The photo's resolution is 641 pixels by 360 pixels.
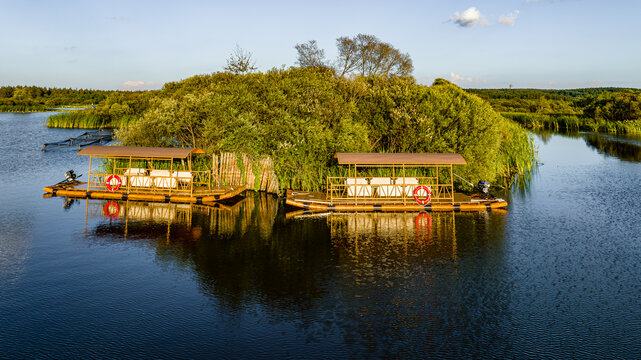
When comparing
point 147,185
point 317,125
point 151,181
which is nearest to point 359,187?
point 317,125

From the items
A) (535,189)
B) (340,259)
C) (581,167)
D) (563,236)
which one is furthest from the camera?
(581,167)

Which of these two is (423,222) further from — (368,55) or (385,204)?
(368,55)

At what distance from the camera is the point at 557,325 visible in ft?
53.0

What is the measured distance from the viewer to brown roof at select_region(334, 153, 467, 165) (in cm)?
3378

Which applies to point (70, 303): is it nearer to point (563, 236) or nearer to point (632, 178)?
point (563, 236)

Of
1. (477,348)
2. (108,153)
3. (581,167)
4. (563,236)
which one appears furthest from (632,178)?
(108,153)

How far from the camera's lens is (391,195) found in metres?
35.8

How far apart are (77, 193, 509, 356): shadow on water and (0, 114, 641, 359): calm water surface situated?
0.27ft

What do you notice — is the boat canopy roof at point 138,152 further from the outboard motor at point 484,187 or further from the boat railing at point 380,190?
the outboard motor at point 484,187

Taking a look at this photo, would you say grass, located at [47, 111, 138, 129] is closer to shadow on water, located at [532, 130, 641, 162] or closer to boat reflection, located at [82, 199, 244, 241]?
boat reflection, located at [82, 199, 244, 241]

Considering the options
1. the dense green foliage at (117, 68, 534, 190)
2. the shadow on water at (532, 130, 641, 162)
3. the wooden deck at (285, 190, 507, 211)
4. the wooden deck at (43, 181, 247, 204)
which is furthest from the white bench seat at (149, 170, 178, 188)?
the shadow on water at (532, 130, 641, 162)

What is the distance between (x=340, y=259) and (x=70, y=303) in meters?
12.1

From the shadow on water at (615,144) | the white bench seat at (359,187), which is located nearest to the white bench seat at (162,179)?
the white bench seat at (359,187)

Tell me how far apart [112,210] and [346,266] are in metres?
20.1
